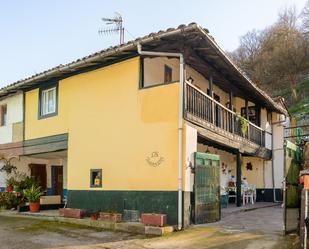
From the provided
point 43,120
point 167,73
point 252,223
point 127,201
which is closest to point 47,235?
point 127,201

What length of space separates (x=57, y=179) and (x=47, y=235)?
27.8ft

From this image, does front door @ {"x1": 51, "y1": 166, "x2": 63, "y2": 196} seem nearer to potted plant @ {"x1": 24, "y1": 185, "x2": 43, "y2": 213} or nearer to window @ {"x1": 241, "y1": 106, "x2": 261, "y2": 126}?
potted plant @ {"x1": 24, "y1": 185, "x2": 43, "y2": 213}

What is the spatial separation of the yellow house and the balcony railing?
0.03 metres

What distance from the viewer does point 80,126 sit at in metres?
13.5

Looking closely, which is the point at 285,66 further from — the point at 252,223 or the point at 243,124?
the point at 252,223

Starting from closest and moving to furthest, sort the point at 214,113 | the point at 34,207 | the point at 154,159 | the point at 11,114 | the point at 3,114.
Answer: the point at 154,159, the point at 214,113, the point at 34,207, the point at 11,114, the point at 3,114

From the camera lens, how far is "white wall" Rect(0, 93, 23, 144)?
16.9 meters

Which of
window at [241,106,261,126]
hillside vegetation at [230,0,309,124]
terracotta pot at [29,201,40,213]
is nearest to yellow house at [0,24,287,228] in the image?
terracotta pot at [29,201,40,213]

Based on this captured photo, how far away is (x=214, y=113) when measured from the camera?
13062 mm

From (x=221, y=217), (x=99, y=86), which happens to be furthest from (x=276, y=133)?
(x=99, y=86)

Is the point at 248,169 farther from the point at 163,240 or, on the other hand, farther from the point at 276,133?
the point at 163,240

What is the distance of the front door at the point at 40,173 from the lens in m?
18.3

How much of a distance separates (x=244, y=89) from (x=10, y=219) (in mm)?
10248

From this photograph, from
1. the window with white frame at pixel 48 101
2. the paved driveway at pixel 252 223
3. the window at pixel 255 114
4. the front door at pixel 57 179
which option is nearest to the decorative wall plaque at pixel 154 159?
the paved driveway at pixel 252 223
